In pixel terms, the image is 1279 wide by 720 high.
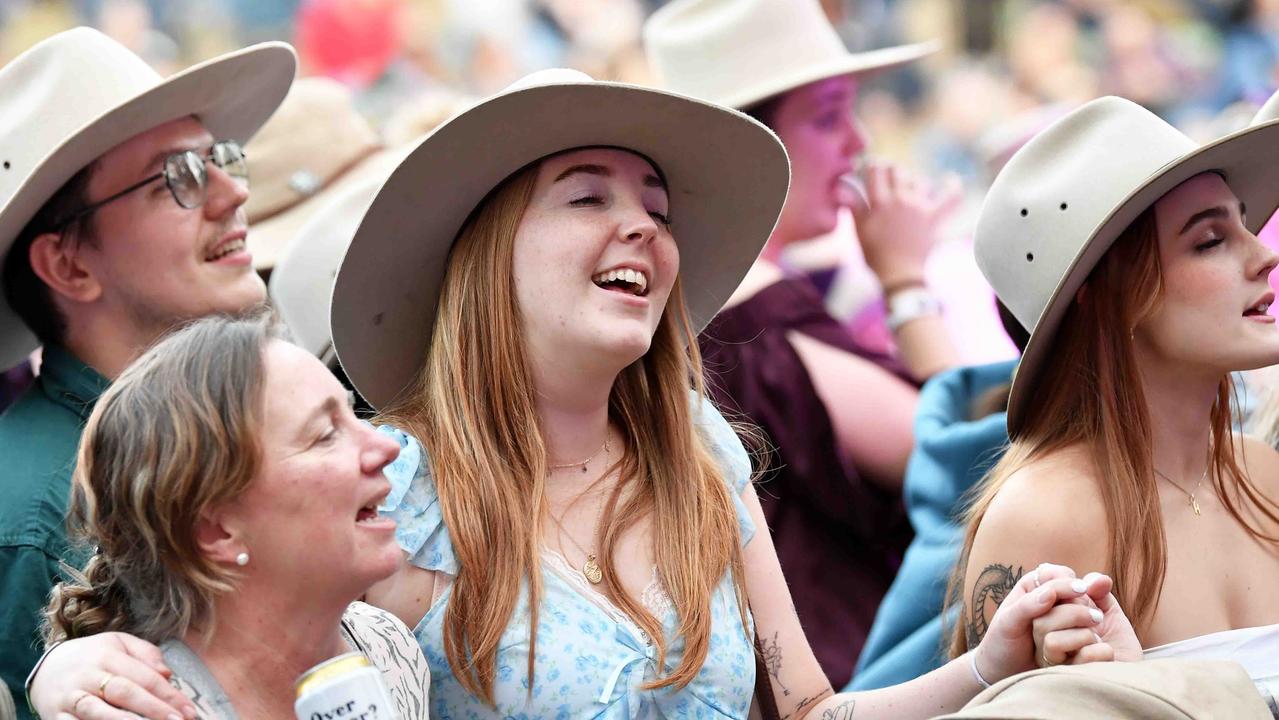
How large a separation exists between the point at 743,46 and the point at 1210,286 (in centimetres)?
211

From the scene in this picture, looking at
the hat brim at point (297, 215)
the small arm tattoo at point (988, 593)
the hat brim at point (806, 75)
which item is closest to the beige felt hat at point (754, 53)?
the hat brim at point (806, 75)

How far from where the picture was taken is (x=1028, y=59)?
9.75m

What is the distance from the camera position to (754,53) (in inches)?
180

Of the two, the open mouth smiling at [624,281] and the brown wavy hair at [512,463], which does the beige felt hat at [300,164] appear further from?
the open mouth smiling at [624,281]

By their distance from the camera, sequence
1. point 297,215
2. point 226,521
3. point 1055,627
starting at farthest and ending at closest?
point 297,215, point 1055,627, point 226,521

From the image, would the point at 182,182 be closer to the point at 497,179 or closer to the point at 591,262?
the point at 497,179

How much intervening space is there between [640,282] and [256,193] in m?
2.16

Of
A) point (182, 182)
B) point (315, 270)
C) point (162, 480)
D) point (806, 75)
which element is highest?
point (806, 75)

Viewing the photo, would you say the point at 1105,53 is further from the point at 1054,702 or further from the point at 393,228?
the point at 1054,702

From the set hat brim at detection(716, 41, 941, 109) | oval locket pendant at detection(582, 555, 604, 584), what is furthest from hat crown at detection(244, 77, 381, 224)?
oval locket pendant at detection(582, 555, 604, 584)

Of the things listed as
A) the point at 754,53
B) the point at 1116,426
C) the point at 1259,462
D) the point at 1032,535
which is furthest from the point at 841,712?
the point at 754,53

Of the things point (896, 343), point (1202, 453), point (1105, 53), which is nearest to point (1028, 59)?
point (1105, 53)

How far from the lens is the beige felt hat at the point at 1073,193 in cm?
274

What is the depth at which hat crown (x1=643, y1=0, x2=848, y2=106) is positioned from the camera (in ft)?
14.9
